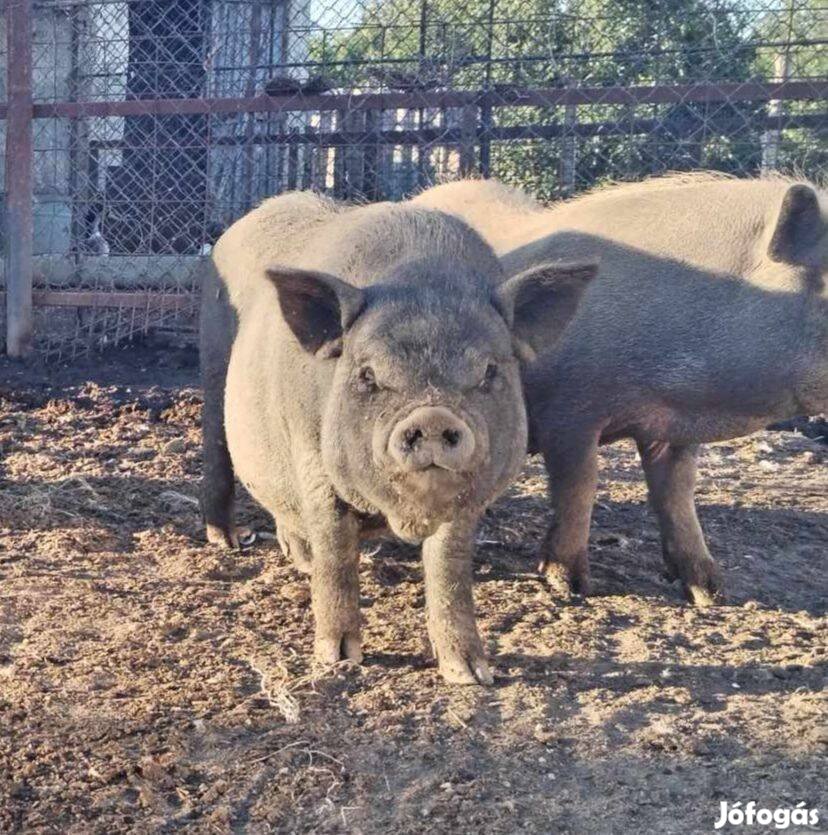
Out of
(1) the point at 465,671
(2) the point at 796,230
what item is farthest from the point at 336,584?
(2) the point at 796,230

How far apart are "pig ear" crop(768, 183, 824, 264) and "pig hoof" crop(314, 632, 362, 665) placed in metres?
2.23

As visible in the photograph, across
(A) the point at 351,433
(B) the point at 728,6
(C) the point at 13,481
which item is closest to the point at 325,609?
(A) the point at 351,433

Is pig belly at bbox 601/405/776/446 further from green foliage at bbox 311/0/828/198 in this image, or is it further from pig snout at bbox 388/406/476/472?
green foliage at bbox 311/0/828/198

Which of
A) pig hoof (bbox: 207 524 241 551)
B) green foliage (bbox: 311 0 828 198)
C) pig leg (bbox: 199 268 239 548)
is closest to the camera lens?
pig leg (bbox: 199 268 239 548)

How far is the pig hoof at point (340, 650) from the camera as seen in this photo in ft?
12.8

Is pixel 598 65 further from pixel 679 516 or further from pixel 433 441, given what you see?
pixel 433 441

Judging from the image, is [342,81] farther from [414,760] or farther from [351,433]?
[414,760]

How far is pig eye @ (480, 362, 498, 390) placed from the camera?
3465 millimetres

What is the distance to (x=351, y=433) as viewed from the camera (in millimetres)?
3490

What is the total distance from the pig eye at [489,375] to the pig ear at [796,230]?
5.95 feet

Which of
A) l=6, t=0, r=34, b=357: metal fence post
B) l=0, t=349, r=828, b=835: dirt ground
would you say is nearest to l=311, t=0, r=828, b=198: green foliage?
l=6, t=0, r=34, b=357: metal fence post

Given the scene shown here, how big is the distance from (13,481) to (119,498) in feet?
1.88

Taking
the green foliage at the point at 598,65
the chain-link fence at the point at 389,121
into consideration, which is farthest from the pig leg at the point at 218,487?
the green foliage at the point at 598,65

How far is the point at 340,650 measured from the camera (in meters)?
3.91
